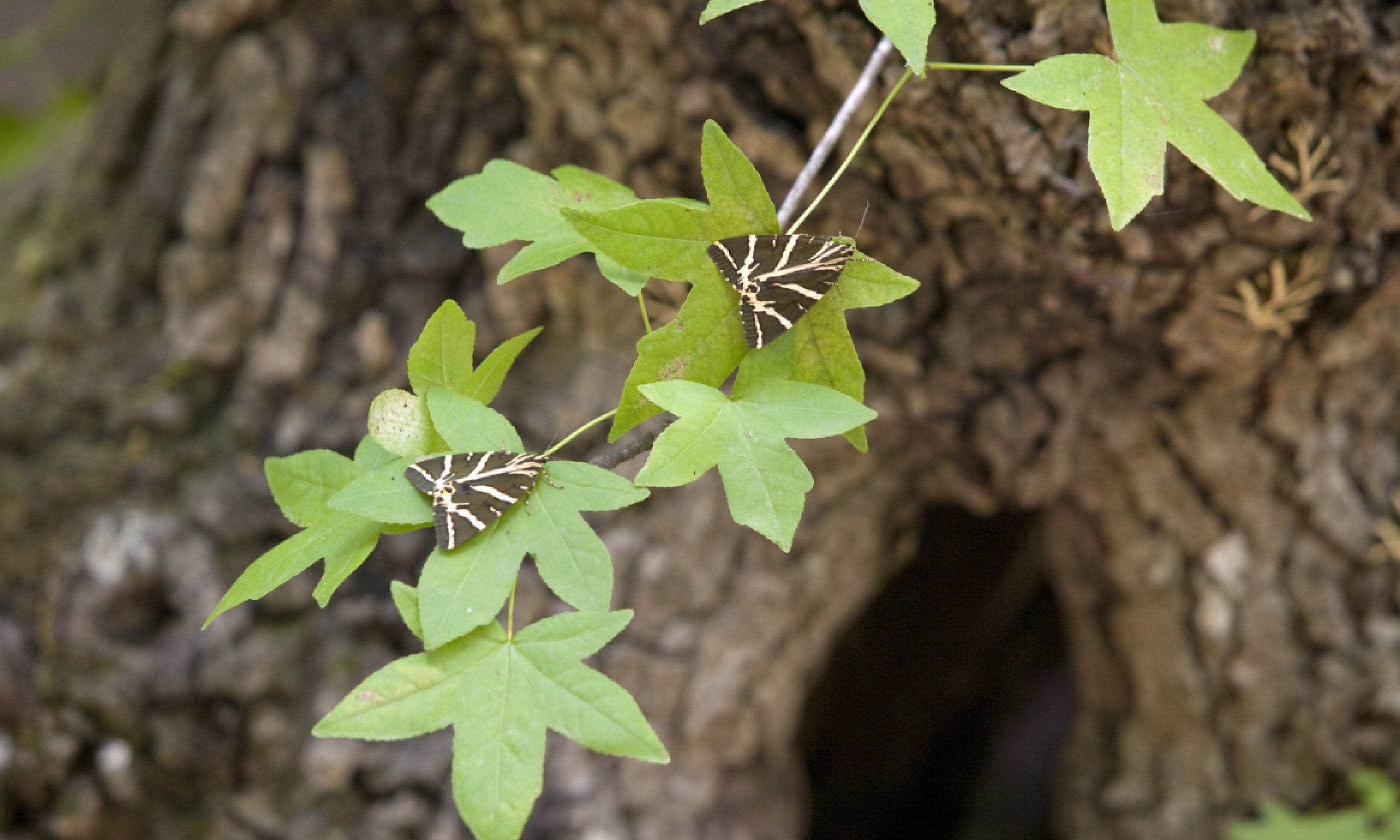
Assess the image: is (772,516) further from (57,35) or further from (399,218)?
(57,35)

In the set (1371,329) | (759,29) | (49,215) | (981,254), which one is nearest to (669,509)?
(981,254)

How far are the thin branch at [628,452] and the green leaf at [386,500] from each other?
13cm

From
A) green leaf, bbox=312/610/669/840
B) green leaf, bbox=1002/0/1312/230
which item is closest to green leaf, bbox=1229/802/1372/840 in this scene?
green leaf, bbox=1002/0/1312/230

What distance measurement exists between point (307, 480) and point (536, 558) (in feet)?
0.83

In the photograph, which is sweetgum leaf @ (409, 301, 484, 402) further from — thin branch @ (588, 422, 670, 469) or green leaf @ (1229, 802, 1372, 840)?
green leaf @ (1229, 802, 1372, 840)

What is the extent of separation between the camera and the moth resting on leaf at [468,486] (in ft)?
2.11

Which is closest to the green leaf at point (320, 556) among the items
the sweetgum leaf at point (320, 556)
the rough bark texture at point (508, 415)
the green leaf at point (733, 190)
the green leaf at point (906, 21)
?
the sweetgum leaf at point (320, 556)

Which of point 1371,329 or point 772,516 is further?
point 1371,329

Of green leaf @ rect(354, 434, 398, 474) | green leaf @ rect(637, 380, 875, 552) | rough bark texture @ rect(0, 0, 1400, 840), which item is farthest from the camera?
rough bark texture @ rect(0, 0, 1400, 840)

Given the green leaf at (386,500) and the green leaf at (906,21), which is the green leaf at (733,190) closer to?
the green leaf at (906,21)

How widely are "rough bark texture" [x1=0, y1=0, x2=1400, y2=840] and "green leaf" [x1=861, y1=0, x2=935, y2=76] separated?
459 mm

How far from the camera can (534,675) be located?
2.24 feet

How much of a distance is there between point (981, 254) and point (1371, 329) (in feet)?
1.72

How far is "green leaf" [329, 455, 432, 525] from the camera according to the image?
2.10ft
